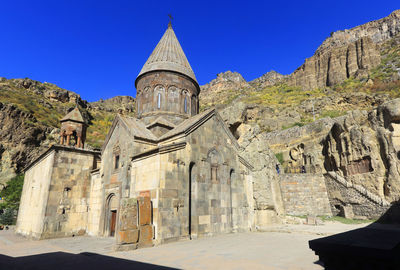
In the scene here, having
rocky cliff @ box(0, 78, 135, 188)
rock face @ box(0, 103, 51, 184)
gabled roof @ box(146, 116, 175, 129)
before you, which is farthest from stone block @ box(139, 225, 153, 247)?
rock face @ box(0, 103, 51, 184)

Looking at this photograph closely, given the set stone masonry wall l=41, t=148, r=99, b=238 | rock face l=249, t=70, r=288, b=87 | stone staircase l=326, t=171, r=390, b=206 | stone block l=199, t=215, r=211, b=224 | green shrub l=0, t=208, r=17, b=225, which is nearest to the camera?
stone block l=199, t=215, r=211, b=224

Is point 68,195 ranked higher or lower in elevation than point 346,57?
lower

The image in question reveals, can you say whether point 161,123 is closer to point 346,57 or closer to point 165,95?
point 165,95

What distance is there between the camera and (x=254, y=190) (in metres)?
12.8

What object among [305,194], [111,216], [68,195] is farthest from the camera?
[305,194]

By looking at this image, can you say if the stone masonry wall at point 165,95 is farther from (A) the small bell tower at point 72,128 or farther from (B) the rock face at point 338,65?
(B) the rock face at point 338,65

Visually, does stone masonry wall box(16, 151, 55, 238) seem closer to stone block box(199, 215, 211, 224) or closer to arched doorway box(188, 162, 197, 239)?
arched doorway box(188, 162, 197, 239)

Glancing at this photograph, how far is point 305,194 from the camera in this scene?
59.8 ft

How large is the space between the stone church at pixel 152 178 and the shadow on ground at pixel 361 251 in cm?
642

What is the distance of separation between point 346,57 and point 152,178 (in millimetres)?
68687

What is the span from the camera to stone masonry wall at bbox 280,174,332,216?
1778 centimetres

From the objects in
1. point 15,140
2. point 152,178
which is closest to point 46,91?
point 15,140

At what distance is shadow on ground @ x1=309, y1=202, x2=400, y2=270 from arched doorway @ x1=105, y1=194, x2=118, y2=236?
10503 mm

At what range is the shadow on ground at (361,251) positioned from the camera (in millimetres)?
1835
